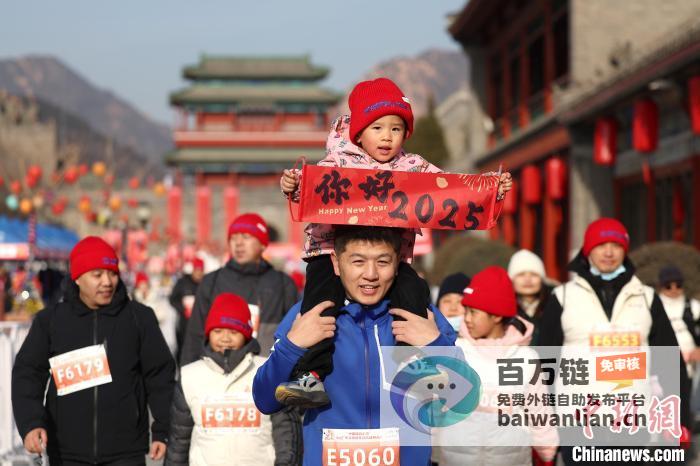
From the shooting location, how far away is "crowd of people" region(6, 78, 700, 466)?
2967 millimetres

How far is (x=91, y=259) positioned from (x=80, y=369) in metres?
0.52

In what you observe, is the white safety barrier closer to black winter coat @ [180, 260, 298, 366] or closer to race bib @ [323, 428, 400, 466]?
black winter coat @ [180, 260, 298, 366]

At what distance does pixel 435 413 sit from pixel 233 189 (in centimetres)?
5201

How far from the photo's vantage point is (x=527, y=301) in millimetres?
6961

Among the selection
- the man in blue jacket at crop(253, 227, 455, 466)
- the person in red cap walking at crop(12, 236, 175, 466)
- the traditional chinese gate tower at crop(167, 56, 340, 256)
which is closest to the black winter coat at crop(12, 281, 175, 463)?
the person in red cap walking at crop(12, 236, 175, 466)

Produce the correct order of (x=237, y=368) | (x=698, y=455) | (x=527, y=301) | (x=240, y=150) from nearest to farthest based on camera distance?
(x=237, y=368), (x=527, y=301), (x=698, y=455), (x=240, y=150)

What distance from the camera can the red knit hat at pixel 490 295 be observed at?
4906 mm

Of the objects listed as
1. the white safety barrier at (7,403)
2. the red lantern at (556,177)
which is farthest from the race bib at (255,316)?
the red lantern at (556,177)

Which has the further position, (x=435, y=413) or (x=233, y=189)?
(x=233, y=189)

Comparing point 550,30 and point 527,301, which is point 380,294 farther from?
point 550,30

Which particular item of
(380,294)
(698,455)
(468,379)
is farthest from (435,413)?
(698,455)

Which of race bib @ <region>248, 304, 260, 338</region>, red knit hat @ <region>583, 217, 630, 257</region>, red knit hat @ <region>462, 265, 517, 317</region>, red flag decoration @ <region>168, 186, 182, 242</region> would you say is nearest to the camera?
red knit hat @ <region>462, 265, 517, 317</region>

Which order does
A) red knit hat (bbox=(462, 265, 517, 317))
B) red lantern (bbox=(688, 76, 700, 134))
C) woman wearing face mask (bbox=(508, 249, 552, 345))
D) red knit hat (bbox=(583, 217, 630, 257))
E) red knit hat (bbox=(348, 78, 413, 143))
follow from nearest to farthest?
red knit hat (bbox=(348, 78, 413, 143))
red knit hat (bbox=(462, 265, 517, 317))
red knit hat (bbox=(583, 217, 630, 257))
woman wearing face mask (bbox=(508, 249, 552, 345))
red lantern (bbox=(688, 76, 700, 134))

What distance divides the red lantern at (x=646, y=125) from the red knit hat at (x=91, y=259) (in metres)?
11.2
